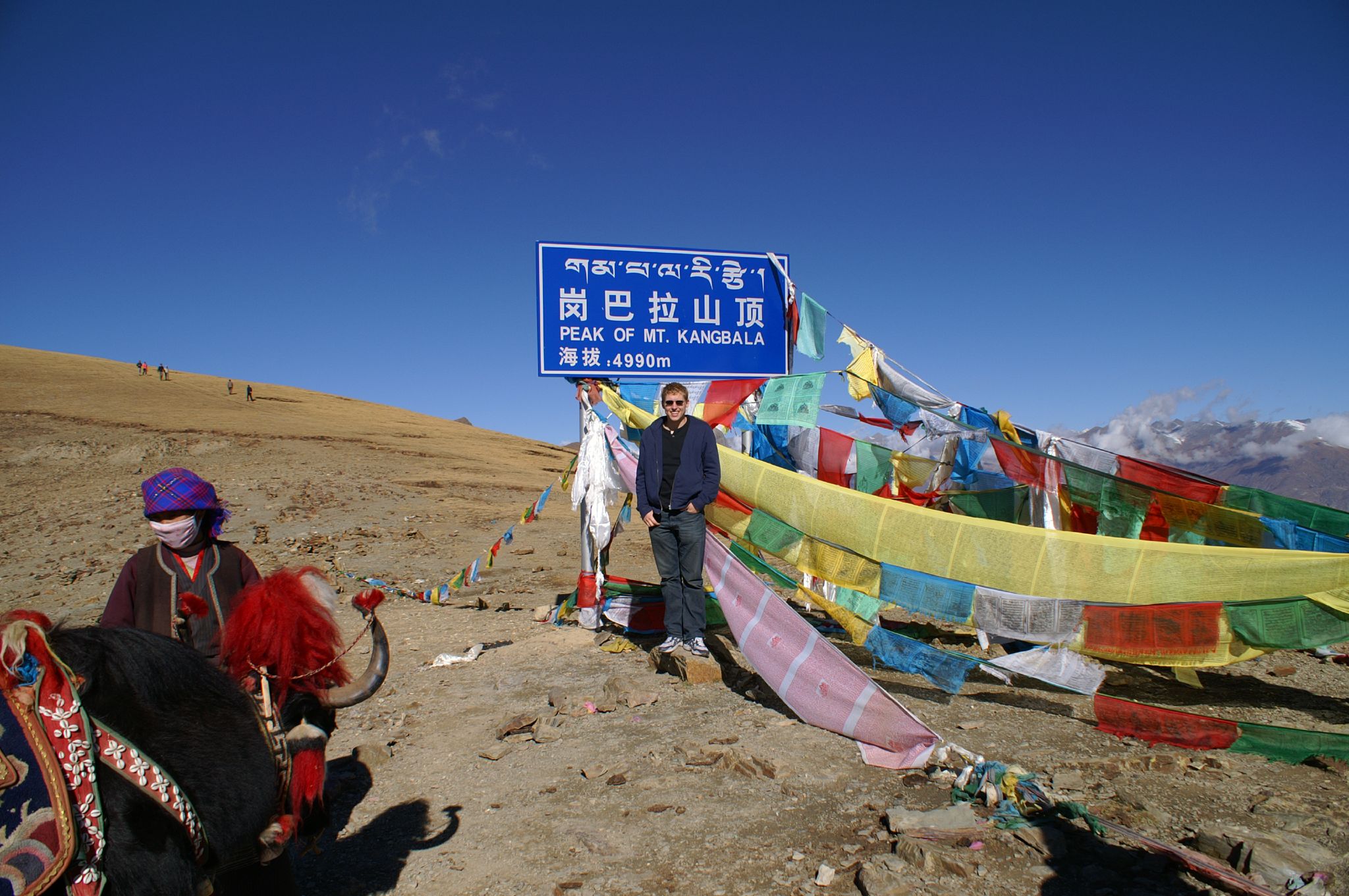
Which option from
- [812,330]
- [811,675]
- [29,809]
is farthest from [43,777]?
[812,330]

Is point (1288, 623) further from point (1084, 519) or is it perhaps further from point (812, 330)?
point (812, 330)

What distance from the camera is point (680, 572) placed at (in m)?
5.50

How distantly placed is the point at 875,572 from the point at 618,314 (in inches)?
135

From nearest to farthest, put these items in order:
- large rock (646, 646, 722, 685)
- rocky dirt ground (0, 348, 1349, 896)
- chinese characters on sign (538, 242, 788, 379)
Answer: rocky dirt ground (0, 348, 1349, 896)
large rock (646, 646, 722, 685)
chinese characters on sign (538, 242, 788, 379)

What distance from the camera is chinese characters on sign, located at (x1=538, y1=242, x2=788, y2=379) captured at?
6.82 meters

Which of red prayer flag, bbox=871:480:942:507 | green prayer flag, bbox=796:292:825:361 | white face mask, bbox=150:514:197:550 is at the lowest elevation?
red prayer flag, bbox=871:480:942:507

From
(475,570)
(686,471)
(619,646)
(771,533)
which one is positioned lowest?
(619,646)

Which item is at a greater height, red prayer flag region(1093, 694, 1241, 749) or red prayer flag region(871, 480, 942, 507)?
red prayer flag region(871, 480, 942, 507)

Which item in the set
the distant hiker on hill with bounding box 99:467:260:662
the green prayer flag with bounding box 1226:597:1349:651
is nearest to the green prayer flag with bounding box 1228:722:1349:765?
the green prayer flag with bounding box 1226:597:1349:651

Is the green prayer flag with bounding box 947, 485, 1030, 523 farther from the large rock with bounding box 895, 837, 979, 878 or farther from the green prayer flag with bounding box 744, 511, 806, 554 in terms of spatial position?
the large rock with bounding box 895, 837, 979, 878

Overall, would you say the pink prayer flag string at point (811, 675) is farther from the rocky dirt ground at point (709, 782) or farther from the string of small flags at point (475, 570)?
the string of small flags at point (475, 570)

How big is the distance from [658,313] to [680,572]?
267cm

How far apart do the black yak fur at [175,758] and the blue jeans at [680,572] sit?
11.2 feet

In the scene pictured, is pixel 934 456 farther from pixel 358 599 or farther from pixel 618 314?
pixel 358 599
